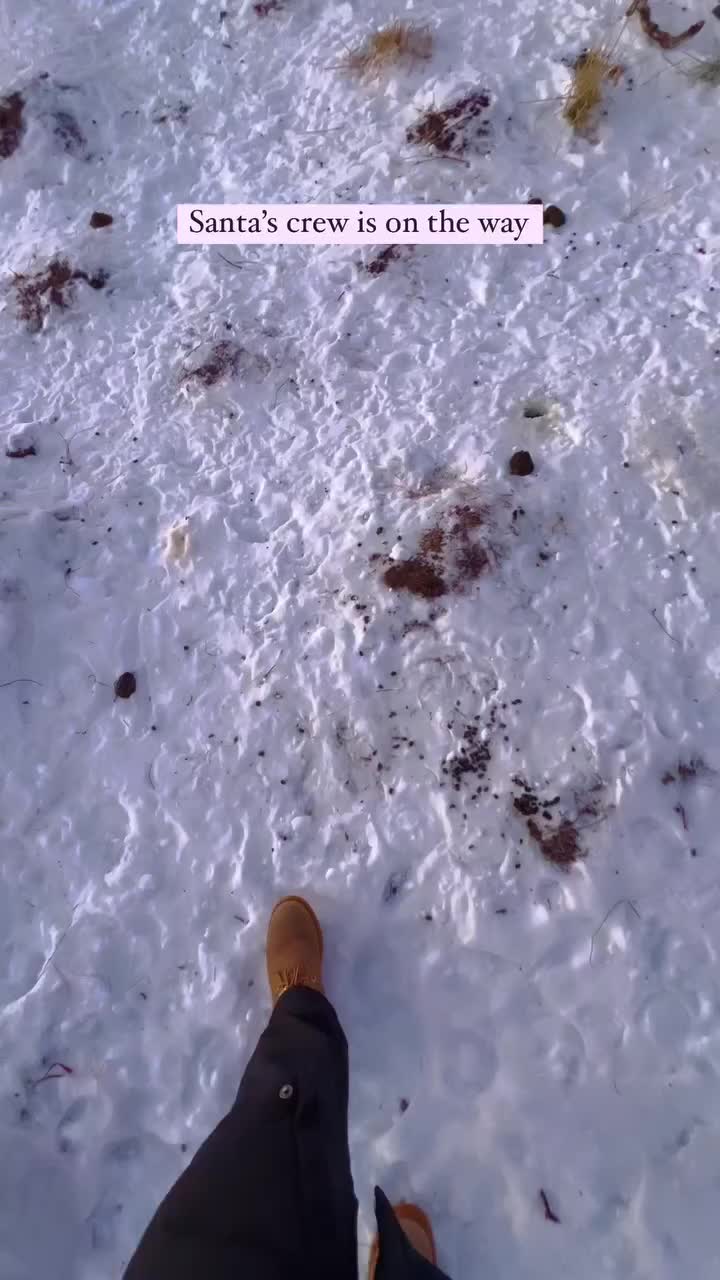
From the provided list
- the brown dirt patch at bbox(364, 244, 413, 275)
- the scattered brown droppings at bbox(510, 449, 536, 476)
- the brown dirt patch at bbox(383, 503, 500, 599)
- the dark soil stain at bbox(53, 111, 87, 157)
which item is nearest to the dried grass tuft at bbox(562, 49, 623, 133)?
the brown dirt patch at bbox(364, 244, 413, 275)

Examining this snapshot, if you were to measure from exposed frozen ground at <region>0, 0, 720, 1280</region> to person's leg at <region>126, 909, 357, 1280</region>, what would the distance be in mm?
430

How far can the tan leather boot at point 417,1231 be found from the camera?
6.88 ft

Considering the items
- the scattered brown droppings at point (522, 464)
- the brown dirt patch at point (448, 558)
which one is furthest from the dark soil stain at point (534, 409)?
the brown dirt patch at point (448, 558)

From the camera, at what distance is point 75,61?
14.8 ft

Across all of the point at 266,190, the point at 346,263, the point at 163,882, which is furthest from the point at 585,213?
the point at 163,882

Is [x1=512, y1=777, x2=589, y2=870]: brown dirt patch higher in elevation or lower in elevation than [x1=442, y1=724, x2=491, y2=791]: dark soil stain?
lower

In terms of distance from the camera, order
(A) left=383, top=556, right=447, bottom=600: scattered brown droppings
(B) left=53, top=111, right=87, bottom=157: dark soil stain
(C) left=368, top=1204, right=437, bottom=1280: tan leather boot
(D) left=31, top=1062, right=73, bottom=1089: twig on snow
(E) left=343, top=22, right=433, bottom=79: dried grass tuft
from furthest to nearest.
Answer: (B) left=53, top=111, right=87, bottom=157: dark soil stain < (E) left=343, top=22, right=433, bottom=79: dried grass tuft < (A) left=383, top=556, right=447, bottom=600: scattered brown droppings < (D) left=31, top=1062, right=73, bottom=1089: twig on snow < (C) left=368, top=1204, right=437, bottom=1280: tan leather boot

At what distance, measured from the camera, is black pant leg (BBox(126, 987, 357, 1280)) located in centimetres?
163

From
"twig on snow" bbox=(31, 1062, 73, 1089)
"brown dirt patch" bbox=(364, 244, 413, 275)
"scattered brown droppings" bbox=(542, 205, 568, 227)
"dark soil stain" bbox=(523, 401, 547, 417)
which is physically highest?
"scattered brown droppings" bbox=(542, 205, 568, 227)

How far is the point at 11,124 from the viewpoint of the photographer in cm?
438

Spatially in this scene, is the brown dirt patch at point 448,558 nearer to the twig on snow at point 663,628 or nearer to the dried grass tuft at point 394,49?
the twig on snow at point 663,628

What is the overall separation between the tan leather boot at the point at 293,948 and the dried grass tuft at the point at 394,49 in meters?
4.31

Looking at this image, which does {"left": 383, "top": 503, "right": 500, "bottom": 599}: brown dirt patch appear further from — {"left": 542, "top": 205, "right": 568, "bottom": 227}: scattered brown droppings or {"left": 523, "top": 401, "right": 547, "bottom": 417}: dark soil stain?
{"left": 542, "top": 205, "right": 568, "bottom": 227}: scattered brown droppings

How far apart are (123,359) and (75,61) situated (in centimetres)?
227
